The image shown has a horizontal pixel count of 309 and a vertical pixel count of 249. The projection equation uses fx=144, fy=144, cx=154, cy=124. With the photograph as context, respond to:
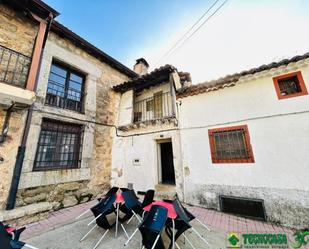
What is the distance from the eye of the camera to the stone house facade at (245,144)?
398cm

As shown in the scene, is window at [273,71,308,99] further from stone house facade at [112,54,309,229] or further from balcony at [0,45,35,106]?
balcony at [0,45,35,106]

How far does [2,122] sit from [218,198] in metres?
6.97

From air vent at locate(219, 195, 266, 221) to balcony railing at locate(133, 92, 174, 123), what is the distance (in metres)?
4.20

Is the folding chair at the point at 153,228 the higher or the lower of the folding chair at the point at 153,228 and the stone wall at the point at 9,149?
the lower

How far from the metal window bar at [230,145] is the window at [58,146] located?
5.36 m

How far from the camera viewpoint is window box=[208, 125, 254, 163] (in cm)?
462

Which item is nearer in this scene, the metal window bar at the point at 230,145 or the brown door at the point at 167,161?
the metal window bar at the point at 230,145

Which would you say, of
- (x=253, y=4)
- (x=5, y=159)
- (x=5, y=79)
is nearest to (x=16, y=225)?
(x=5, y=159)

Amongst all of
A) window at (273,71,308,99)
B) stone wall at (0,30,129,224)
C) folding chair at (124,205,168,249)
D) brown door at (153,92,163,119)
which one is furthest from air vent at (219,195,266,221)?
stone wall at (0,30,129,224)

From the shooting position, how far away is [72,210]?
4793 millimetres

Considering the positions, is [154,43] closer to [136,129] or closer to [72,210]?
[136,129]

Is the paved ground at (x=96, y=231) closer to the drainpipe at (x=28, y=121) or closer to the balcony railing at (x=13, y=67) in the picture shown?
the drainpipe at (x=28, y=121)

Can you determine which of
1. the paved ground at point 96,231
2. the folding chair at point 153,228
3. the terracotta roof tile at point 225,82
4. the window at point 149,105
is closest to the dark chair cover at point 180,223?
the folding chair at point 153,228

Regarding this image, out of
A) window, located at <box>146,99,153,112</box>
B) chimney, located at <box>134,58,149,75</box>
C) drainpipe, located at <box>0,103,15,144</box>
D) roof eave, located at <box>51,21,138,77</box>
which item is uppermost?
chimney, located at <box>134,58,149,75</box>
